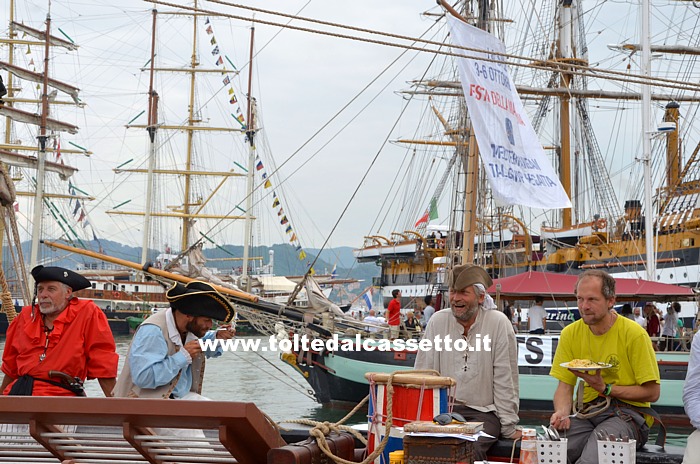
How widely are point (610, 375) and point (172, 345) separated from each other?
2.38m

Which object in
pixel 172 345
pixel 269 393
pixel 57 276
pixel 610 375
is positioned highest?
pixel 57 276

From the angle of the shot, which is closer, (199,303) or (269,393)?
(199,303)

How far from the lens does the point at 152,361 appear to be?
4691mm

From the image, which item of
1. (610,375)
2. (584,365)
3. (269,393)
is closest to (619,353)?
(610,375)

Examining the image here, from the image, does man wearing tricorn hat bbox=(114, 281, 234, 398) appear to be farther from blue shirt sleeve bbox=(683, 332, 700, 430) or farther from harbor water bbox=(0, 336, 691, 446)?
harbor water bbox=(0, 336, 691, 446)

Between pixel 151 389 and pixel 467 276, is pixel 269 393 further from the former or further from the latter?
pixel 151 389

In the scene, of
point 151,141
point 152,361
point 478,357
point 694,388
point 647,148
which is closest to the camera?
point 694,388

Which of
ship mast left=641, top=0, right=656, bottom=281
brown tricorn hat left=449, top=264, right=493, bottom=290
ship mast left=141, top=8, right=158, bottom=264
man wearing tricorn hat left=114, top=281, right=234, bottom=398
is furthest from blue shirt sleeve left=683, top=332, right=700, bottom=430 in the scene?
ship mast left=141, top=8, right=158, bottom=264

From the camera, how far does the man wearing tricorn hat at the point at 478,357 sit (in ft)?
18.1

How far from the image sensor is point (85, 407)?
338 centimetres

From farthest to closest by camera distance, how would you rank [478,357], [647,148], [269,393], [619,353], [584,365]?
1. [269,393]
2. [647,148]
3. [478,357]
4. [619,353]
5. [584,365]

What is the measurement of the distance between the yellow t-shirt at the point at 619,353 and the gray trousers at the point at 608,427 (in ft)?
0.34

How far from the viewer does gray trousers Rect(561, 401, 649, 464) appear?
4.90 metres

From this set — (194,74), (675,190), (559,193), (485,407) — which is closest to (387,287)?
(194,74)
